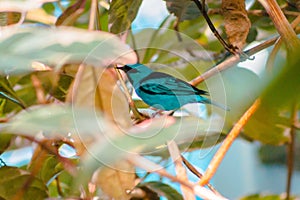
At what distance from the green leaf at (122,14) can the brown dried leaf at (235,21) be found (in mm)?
70

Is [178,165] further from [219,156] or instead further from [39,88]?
[39,88]

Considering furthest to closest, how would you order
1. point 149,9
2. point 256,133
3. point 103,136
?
point 256,133 < point 149,9 < point 103,136

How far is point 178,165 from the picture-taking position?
0.33 m

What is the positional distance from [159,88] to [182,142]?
0.04 m

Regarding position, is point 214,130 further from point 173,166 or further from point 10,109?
point 10,109

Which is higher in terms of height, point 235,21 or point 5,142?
point 235,21

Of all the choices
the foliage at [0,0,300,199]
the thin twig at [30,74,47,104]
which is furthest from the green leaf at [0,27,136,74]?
the thin twig at [30,74,47,104]

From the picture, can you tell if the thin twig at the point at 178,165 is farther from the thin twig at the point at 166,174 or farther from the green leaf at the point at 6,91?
the green leaf at the point at 6,91

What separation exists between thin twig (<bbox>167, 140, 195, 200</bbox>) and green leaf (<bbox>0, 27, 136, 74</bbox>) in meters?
0.06

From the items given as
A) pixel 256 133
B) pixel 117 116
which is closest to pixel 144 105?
pixel 117 116

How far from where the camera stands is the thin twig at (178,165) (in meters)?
0.31

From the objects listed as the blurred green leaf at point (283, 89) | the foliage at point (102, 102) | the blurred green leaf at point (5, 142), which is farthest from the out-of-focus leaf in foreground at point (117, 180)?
the blurred green leaf at point (283, 89)

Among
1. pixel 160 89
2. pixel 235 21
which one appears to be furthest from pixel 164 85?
pixel 235 21

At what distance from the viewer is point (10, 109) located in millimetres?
492
